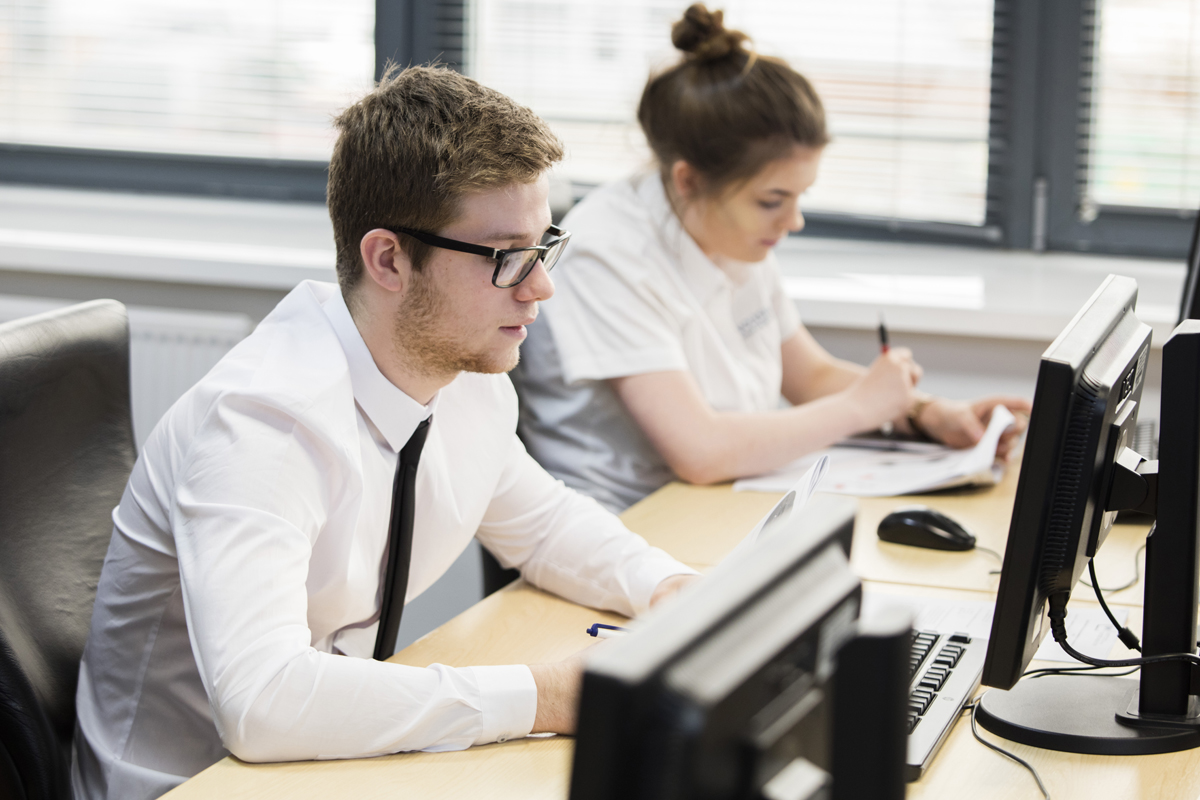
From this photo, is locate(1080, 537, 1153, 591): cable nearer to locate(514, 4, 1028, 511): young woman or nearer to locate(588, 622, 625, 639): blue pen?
locate(514, 4, 1028, 511): young woman

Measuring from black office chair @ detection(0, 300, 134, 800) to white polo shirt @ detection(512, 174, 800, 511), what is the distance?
25.2 inches

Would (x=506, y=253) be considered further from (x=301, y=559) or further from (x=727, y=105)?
(x=727, y=105)

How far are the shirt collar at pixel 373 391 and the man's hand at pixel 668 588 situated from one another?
0.30 metres

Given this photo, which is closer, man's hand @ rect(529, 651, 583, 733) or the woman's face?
man's hand @ rect(529, 651, 583, 733)

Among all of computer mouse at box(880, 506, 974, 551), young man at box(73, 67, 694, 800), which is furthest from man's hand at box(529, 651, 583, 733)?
computer mouse at box(880, 506, 974, 551)

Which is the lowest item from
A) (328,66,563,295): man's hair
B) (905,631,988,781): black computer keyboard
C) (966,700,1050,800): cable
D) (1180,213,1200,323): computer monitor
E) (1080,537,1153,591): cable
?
(1080,537,1153,591): cable

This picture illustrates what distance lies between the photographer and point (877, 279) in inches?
96.2

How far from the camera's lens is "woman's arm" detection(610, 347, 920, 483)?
170 cm

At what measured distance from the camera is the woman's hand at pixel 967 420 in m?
1.85

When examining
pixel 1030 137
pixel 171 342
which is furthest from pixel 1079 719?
pixel 171 342

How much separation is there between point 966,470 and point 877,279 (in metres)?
0.84

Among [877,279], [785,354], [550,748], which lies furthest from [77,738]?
[877,279]

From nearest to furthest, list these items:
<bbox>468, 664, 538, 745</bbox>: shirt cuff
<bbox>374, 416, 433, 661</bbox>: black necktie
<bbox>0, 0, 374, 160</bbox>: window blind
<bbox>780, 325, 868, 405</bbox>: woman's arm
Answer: <bbox>468, 664, 538, 745</bbox>: shirt cuff, <bbox>374, 416, 433, 661</bbox>: black necktie, <bbox>780, 325, 868, 405</bbox>: woman's arm, <bbox>0, 0, 374, 160</bbox>: window blind

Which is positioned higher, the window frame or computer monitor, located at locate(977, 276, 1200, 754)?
the window frame
